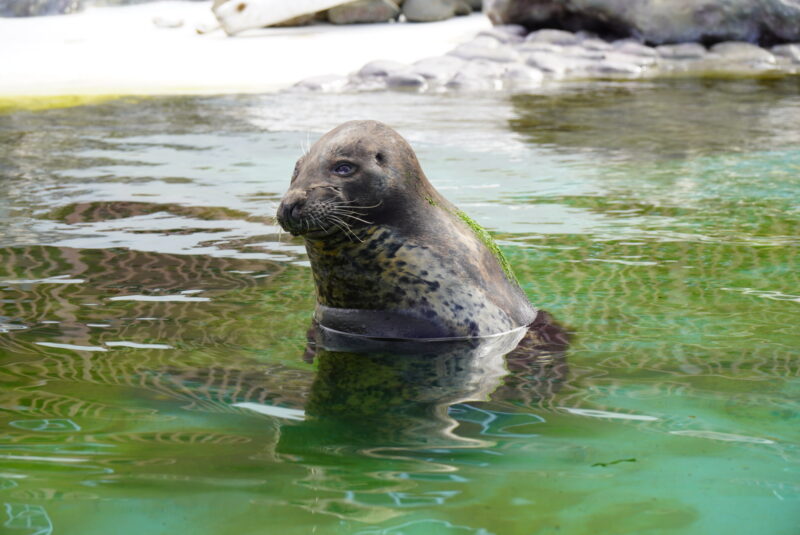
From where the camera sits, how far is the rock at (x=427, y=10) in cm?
2678

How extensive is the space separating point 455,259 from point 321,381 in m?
0.95

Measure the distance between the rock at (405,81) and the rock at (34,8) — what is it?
17523 mm

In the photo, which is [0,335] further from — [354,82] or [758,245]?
[354,82]

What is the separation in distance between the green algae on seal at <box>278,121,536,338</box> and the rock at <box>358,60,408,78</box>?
43.7ft

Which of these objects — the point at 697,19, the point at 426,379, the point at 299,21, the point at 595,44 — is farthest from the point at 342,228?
the point at 299,21

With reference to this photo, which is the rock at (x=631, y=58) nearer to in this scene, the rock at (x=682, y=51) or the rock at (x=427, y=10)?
the rock at (x=682, y=51)

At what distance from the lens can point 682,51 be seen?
21578 millimetres

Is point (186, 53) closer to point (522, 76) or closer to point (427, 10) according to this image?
point (522, 76)

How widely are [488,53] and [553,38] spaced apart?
2.58 m

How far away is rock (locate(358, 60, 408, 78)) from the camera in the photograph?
59.4ft

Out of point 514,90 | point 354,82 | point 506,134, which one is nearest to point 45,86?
point 354,82

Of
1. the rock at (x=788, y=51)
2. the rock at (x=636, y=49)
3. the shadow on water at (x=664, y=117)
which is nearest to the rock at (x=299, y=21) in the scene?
the rock at (x=636, y=49)

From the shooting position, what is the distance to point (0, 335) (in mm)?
4879

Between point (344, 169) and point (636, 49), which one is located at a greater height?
point (636, 49)
